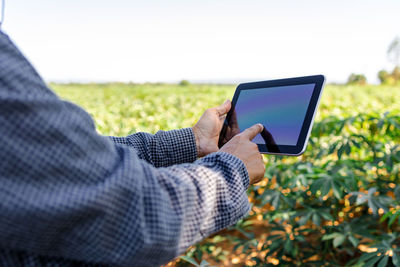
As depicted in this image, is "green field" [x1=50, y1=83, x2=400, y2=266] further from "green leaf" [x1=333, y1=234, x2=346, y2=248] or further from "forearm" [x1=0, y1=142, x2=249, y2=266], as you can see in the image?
"forearm" [x1=0, y1=142, x2=249, y2=266]

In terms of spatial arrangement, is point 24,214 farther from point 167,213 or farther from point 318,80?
point 318,80

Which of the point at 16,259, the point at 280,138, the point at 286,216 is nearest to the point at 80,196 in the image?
the point at 16,259

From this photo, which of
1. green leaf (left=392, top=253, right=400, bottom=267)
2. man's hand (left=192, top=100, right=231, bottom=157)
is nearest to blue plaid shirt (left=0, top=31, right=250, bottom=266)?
man's hand (left=192, top=100, right=231, bottom=157)

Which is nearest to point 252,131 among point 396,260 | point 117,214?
point 117,214

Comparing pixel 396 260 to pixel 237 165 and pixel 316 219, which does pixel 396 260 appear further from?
pixel 237 165

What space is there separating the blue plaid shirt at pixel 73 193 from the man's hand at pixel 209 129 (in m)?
0.51

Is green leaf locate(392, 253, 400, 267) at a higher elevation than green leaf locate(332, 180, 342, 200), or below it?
below

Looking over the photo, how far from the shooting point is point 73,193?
1.64 ft

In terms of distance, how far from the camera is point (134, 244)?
0.54 m

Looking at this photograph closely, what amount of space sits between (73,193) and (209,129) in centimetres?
70

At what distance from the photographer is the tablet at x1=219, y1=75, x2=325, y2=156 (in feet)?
3.07

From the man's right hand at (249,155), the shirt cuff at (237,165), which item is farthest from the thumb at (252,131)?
the shirt cuff at (237,165)

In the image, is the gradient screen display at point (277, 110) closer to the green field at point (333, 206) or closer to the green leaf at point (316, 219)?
the green field at point (333, 206)

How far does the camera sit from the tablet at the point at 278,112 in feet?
3.07
